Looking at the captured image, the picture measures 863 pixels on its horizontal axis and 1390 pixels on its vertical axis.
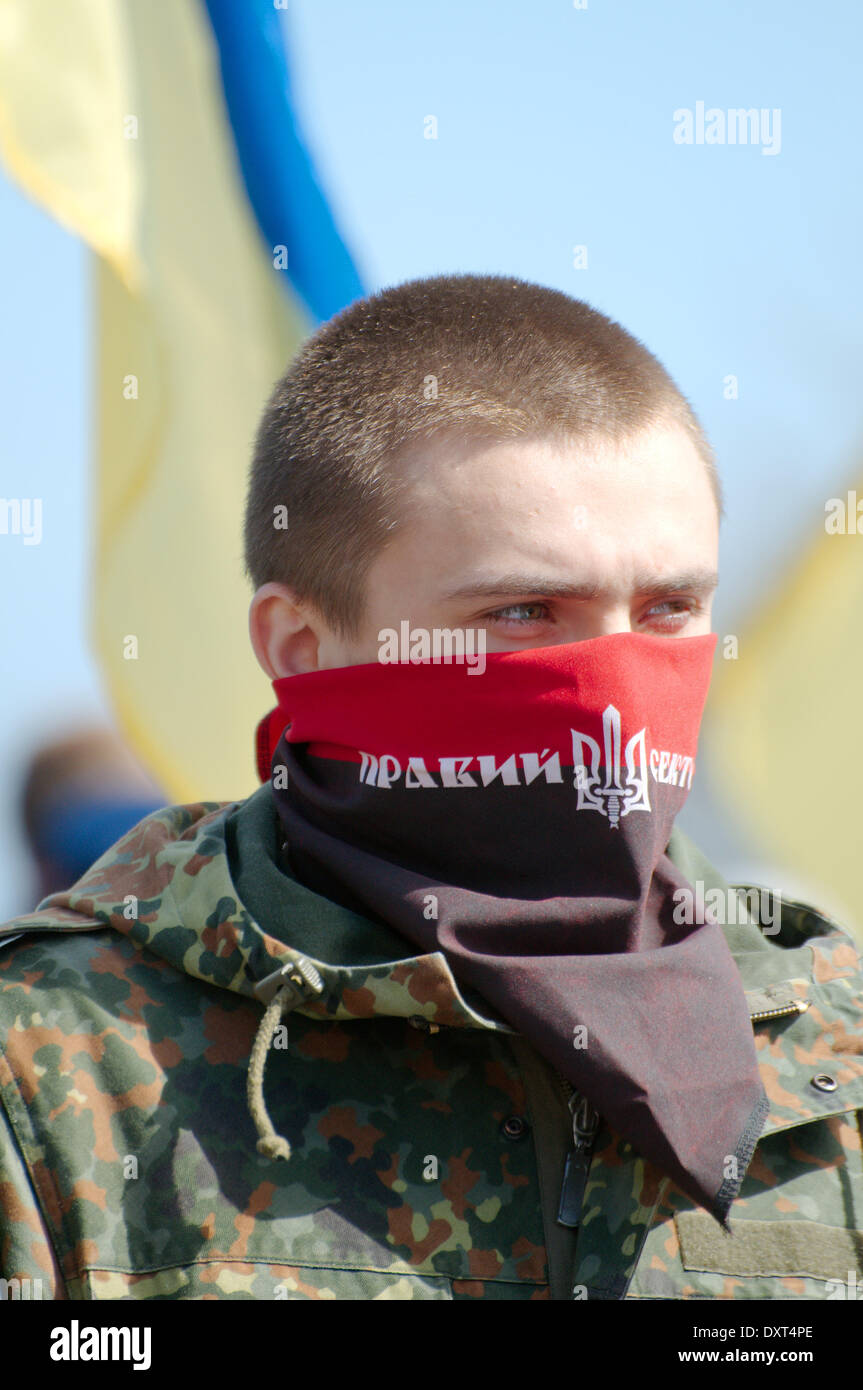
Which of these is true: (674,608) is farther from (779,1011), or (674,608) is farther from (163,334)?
(163,334)

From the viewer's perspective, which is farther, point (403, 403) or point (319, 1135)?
point (403, 403)

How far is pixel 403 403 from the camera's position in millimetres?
2107

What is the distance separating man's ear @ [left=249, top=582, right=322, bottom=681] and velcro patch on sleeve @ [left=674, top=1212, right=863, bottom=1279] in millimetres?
1102

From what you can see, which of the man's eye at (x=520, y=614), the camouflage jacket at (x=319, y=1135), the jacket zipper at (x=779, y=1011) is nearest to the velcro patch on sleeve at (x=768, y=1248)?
the camouflage jacket at (x=319, y=1135)

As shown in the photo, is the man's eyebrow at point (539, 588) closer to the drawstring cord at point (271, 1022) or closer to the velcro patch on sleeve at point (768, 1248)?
the drawstring cord at point (271, 1022)

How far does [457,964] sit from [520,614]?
56 centimetres

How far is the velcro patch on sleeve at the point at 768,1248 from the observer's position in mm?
1805

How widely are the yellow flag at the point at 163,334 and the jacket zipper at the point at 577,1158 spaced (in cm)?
264

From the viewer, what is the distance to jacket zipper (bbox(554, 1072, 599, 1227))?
1778 mm

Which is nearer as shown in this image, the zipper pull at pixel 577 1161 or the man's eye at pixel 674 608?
the zipper pull at pixel 577 1161

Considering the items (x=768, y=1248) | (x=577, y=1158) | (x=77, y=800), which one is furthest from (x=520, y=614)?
(x=77, y=800)

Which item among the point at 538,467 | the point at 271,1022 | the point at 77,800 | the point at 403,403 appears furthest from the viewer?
the point at 77,800

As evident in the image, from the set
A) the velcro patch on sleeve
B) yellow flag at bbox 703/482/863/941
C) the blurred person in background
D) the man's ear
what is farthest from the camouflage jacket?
yellow flag at bbox 703/482/863/941
